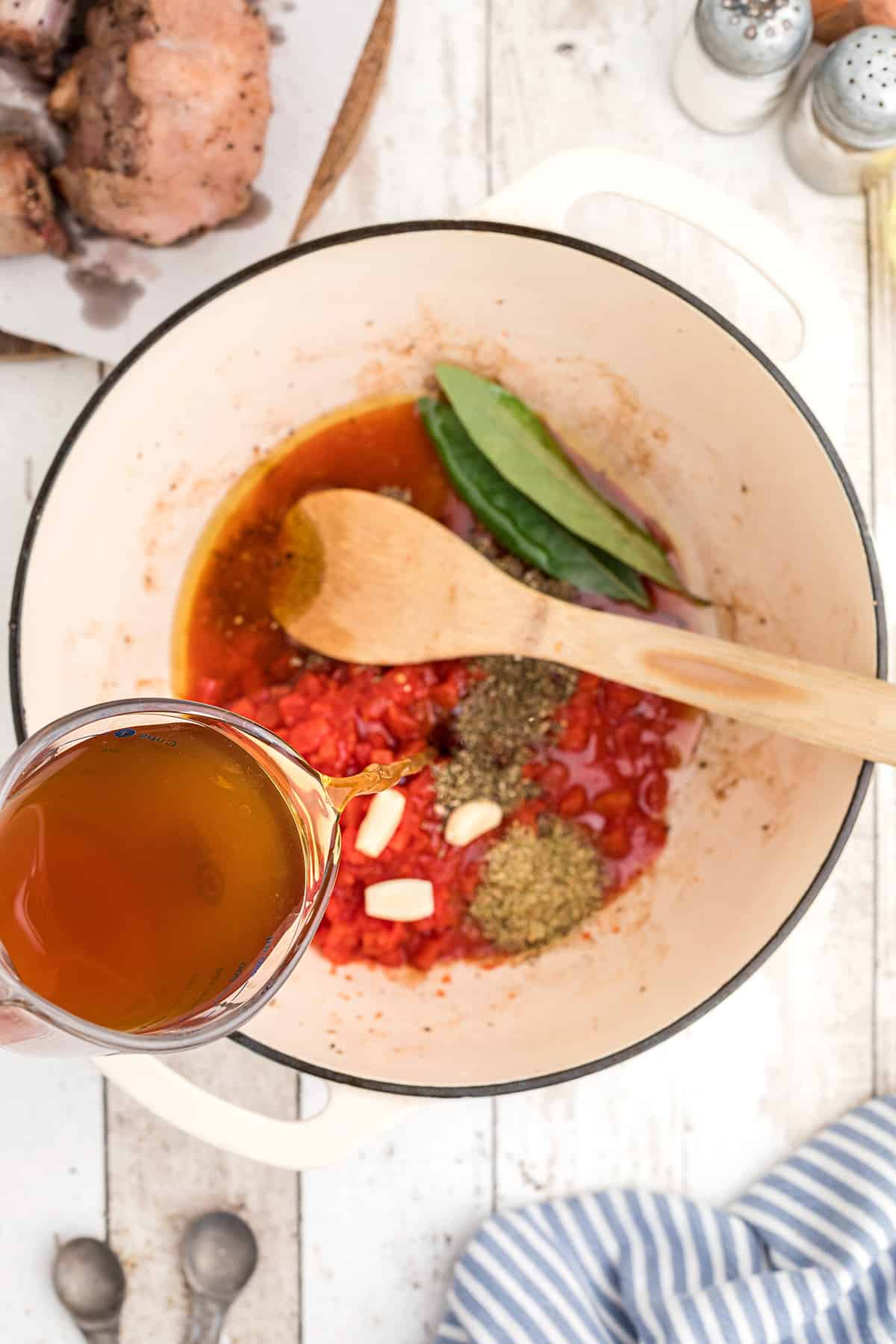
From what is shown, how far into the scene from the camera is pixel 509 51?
5.16 feet

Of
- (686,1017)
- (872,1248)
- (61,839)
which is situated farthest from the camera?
(872,1248)

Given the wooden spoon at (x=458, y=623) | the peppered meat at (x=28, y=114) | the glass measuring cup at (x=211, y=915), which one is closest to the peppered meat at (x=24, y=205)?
the peppered meat at (x=28, y=114)

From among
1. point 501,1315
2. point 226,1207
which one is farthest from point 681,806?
point 226,1207

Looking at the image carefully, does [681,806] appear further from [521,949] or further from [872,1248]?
[872,1248]

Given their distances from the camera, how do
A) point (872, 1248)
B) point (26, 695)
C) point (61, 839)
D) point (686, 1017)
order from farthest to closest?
1. point (872, 1248)
2. point (26, 695)
3. point (686, 1017)
4. point (61, 839)

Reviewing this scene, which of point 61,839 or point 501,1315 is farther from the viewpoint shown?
point 501,1315

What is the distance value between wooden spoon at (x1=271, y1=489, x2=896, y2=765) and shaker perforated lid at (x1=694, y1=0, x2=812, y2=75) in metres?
0.70

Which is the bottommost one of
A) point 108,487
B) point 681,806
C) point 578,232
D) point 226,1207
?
point 226,1207

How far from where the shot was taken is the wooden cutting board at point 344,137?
4.99 ft

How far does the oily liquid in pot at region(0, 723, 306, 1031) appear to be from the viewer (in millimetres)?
1068

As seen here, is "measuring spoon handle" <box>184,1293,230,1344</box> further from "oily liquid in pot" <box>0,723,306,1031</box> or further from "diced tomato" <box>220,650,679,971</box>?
"oily liquid in pot" <box>0,723,306,1031</box>

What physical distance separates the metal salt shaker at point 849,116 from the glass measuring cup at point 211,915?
3.44 ft

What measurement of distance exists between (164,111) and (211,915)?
99cm

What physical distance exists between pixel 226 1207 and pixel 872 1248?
88 centimetres
